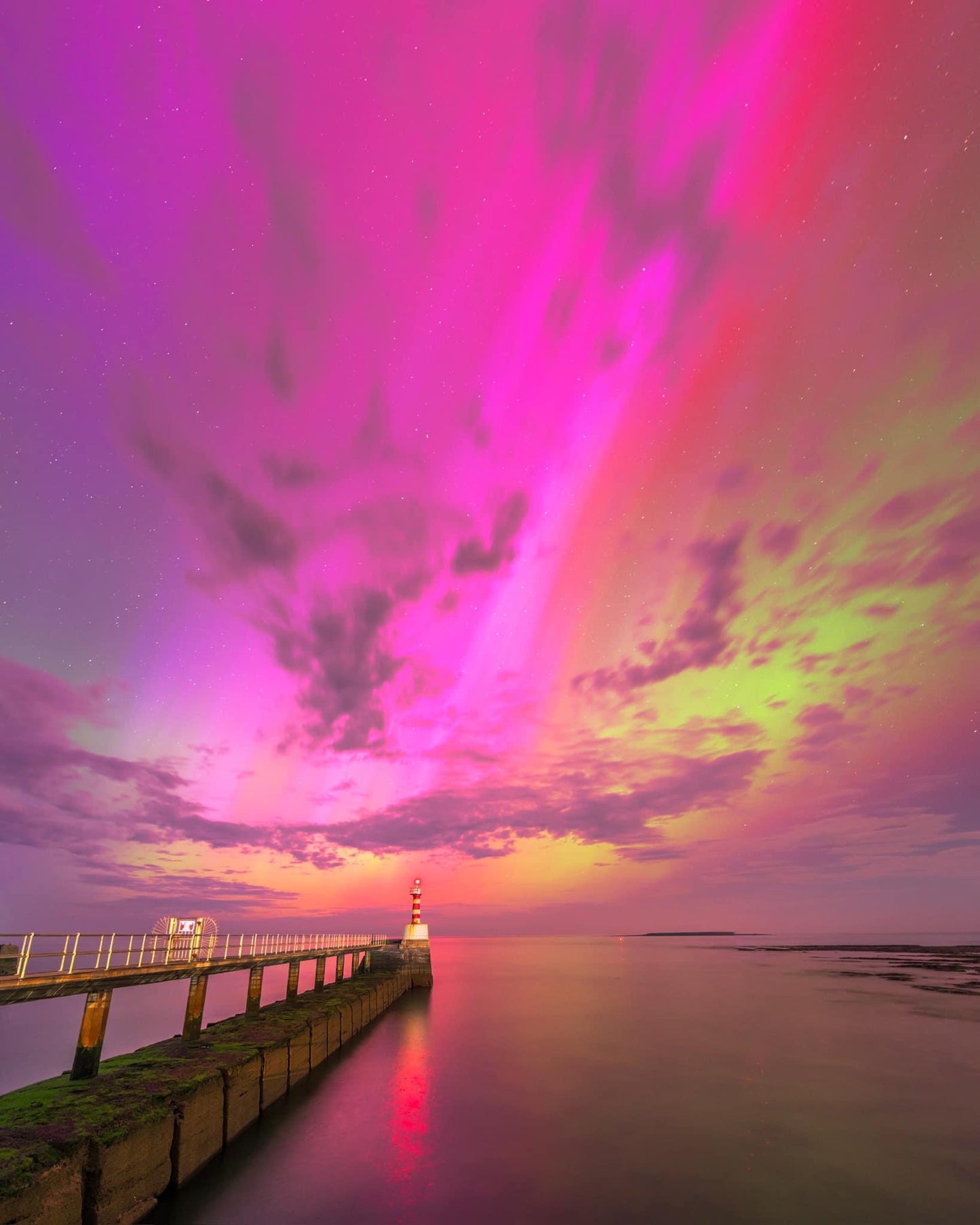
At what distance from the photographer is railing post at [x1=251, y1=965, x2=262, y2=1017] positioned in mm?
24850

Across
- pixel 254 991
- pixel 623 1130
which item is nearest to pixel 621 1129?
pixel 623 1130

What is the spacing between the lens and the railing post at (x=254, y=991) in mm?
24850

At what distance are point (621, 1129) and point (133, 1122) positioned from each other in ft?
49.9

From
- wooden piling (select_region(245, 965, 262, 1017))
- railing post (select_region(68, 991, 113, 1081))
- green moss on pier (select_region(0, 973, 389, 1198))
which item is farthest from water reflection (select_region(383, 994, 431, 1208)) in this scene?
railing post (select_region(68, 991, 113, 1081))

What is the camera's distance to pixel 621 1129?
19.6m

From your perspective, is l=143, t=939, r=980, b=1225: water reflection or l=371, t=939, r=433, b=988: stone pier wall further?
l=371, t=939, r=433, b=988: stone pier wall

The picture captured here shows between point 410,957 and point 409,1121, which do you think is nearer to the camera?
point 409,1121

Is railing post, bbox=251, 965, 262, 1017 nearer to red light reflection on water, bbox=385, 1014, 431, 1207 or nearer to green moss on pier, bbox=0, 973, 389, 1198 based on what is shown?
green moss on pier, bbox=0, 973, 389, 1198

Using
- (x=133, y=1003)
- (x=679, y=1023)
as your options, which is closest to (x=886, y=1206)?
(x=679, y=1023)

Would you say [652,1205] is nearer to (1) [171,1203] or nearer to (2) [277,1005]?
(1) [171,1203]

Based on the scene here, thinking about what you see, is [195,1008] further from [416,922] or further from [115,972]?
[416,922]

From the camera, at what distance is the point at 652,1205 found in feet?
46.4

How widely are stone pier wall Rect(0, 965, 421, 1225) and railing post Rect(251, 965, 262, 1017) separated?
379 cm

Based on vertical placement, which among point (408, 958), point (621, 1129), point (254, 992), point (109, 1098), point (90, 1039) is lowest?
point (621, 1129)
